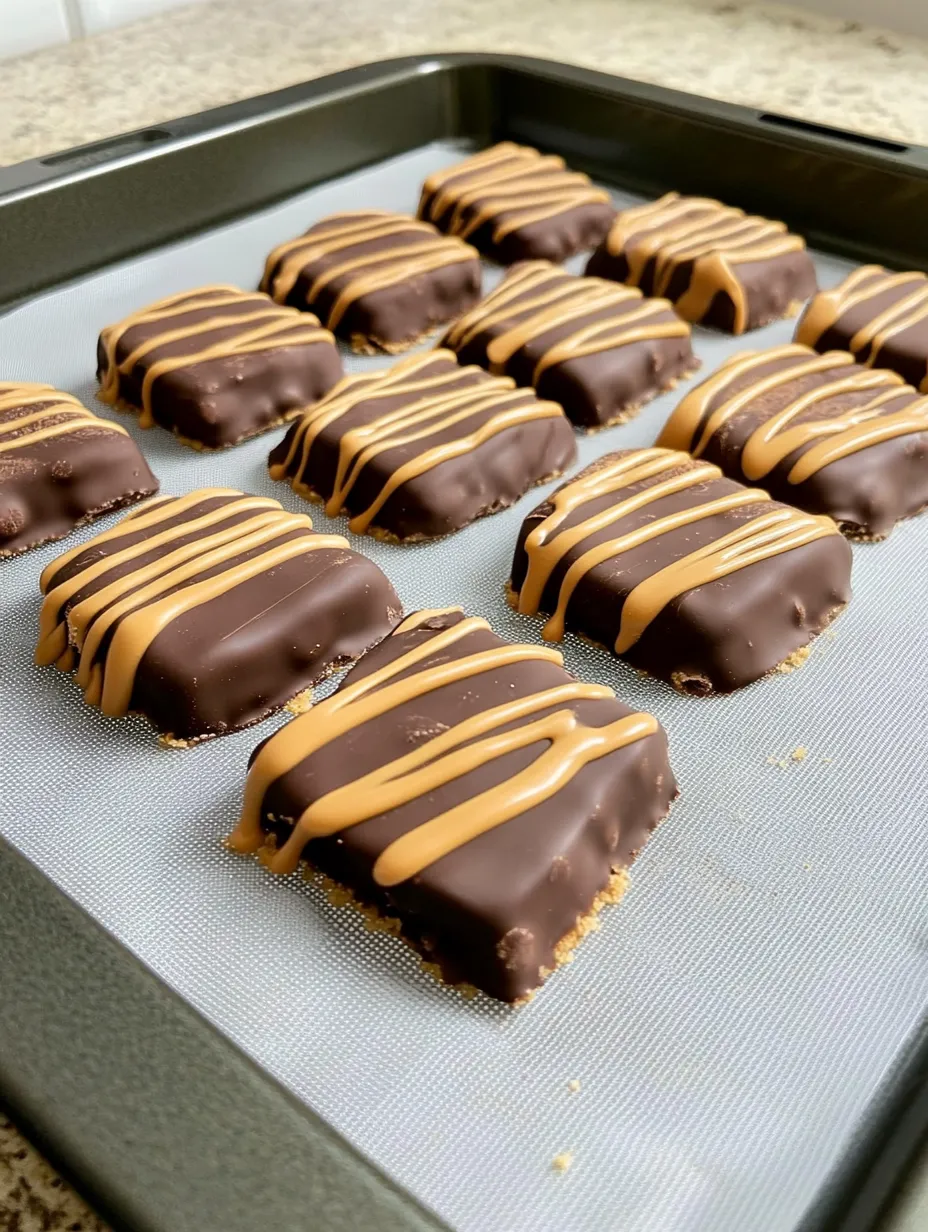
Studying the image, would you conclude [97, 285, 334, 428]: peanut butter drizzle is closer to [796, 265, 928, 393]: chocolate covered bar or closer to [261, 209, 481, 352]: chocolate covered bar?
[261, 209, 481, 352]: chocolate covered bar

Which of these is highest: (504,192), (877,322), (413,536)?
(504,192)

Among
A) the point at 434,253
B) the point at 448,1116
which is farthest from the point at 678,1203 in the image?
the point at 434,253

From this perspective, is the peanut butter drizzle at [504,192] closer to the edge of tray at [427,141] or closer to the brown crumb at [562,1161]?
the edge of tray at [427,141]

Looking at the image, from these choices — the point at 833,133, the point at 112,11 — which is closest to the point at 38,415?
the point at 833,133

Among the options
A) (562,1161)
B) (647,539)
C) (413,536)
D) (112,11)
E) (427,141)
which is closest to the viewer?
(562,1161)

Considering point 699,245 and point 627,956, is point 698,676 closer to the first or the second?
point 627,956

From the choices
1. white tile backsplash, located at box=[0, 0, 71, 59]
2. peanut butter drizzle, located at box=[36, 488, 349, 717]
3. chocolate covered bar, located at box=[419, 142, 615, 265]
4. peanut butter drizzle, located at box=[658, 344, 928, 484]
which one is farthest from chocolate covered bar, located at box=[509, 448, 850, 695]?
white tile backsplash, located at box=[0, 0, 71, 59]

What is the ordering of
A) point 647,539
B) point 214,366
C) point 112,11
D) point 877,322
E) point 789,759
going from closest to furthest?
point 789,759 → point 647,539 → point 214,366 → point 877,322 → point 112,11
